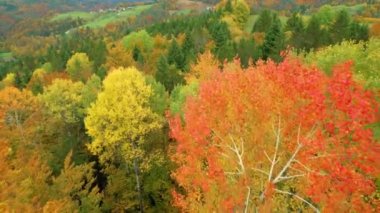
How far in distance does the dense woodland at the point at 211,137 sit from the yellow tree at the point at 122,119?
0.11 meters

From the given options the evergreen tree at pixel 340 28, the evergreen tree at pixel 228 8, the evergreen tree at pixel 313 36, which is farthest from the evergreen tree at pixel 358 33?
the evergreen tree at pixel 228 8

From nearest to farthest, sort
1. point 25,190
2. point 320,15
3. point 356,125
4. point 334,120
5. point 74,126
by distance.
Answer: point 356,125 < point 334,120 < point 25,190 < point 74,126 < point 320,15

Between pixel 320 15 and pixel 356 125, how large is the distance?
321 feet

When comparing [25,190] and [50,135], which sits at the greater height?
[25,190]

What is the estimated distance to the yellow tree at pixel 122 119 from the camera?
120ft

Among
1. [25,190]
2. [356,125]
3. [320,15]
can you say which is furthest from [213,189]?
[320,15]

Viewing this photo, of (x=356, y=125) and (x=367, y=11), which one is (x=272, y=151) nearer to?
(x=356, y=125)

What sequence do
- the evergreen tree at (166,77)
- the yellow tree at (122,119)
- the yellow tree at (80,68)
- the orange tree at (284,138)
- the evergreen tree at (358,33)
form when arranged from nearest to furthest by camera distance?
the orange tree at (284,138)
the yellow tree at (122,119)
the evergreen tree at (166,77)
the yellow tree at (80,68)
the evergreen tree at (358,33)

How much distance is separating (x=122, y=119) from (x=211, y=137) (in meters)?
13.8

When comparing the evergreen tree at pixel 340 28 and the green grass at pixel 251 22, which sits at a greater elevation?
the evergreen tree at pixel 340 28

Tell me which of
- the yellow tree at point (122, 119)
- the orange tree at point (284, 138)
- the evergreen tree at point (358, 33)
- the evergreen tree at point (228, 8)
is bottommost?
the evergreen tree at point (228, 8)

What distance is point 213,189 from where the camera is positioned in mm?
21906

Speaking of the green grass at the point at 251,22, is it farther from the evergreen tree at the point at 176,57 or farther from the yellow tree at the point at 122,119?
the yellow tree at the point at 122,119

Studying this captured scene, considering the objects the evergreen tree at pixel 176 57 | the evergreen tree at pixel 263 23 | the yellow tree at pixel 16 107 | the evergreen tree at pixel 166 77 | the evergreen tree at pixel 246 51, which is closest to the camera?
the yellow tree at pixel 16 107
